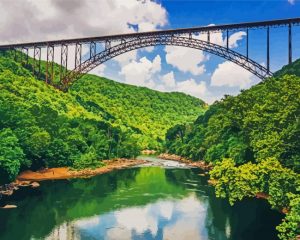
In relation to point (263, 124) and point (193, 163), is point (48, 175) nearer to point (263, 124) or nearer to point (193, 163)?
point (193, 163)

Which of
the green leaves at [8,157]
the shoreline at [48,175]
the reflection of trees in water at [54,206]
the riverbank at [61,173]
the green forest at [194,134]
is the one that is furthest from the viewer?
the riverbank at [61,173]

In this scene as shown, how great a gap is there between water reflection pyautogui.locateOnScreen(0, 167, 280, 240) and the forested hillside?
6693 millimetres

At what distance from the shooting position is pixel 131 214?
3328 centimetres

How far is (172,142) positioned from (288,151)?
237 feet

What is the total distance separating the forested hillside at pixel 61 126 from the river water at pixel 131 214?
20.6ft

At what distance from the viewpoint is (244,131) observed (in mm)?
41344

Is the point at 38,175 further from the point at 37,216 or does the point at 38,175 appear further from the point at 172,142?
the point at 172,142

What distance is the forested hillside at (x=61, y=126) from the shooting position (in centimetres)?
5059

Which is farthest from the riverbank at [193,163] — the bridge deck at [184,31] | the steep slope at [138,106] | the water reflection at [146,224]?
the steep slope at [138,106]

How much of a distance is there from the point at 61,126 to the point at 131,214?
33.1 meters

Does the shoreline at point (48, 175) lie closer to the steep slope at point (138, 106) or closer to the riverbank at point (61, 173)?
the riverbank at point (61, 173)

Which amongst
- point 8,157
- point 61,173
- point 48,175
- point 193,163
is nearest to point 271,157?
point 8,157

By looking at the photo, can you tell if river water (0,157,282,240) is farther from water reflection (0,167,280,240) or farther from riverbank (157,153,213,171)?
riverbank (157,153,213,171)

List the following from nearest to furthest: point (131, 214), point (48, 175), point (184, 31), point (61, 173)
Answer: point (131, 214) < point (48, 175) < point (61, 173) < point (184, 31)
